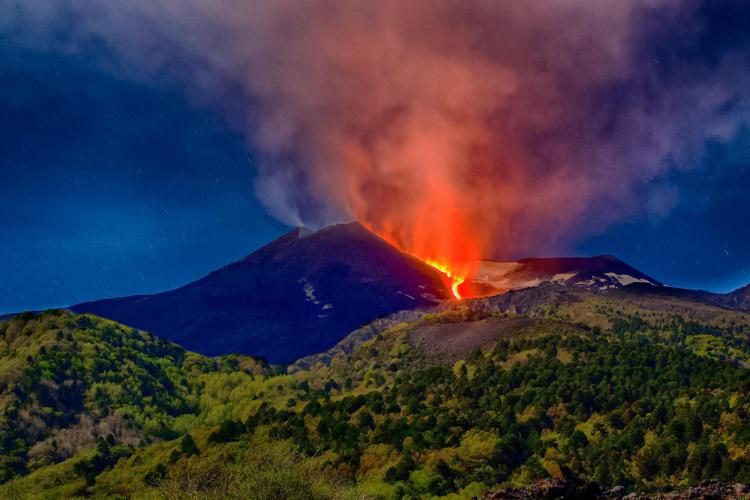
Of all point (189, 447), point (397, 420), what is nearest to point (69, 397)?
point (189, 447)

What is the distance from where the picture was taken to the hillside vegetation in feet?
256

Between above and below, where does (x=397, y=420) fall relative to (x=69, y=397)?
below

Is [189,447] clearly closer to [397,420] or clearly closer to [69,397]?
[397,420]

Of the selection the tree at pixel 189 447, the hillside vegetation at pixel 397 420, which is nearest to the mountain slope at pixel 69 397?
the hillside vegetation at pixel 397 420

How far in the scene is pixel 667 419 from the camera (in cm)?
9250

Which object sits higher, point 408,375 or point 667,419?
point 408,375

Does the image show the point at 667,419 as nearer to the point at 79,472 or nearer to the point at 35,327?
the point at 79,472

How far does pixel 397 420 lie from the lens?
111688 millimetres

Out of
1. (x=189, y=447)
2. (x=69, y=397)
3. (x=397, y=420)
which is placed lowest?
(x=189, y=447)

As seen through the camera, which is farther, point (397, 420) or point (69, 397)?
point (69, 397)

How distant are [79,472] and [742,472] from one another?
113m

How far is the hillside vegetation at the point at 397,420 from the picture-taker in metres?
78.0

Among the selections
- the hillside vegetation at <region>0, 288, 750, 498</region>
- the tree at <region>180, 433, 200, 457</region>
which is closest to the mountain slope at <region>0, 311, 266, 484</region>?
the hillside vegetation at <region>0, 288, 750, 498</region>

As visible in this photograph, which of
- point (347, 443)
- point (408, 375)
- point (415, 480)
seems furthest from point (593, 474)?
point (408, 375)
